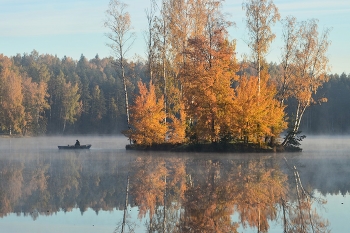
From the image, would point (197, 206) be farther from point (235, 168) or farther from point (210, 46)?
point (210, 46)

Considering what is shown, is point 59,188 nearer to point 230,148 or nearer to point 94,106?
point 230,148

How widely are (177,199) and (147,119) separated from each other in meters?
27.4

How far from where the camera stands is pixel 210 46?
4034 cm

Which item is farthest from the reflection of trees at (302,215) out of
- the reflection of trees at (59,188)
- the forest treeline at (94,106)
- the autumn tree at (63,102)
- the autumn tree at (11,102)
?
the autumn tree at (63,102)

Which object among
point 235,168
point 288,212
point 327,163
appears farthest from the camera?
point 327,163

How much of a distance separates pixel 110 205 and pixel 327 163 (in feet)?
57.0

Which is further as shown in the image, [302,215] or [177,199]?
[177,199]

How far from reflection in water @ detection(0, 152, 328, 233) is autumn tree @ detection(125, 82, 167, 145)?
16013mm

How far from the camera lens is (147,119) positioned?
43.5 metres

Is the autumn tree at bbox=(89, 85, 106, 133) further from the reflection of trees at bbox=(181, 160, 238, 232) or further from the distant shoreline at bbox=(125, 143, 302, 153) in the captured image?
the reflection of trees at bbox=(181, 160, 238, 232)

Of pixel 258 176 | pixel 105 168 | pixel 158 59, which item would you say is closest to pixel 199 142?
pixel 158 59

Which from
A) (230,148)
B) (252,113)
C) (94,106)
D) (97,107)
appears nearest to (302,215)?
(230,148)

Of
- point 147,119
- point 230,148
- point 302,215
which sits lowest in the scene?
point 302,215

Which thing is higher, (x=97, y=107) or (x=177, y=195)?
(x=97, y=107)
